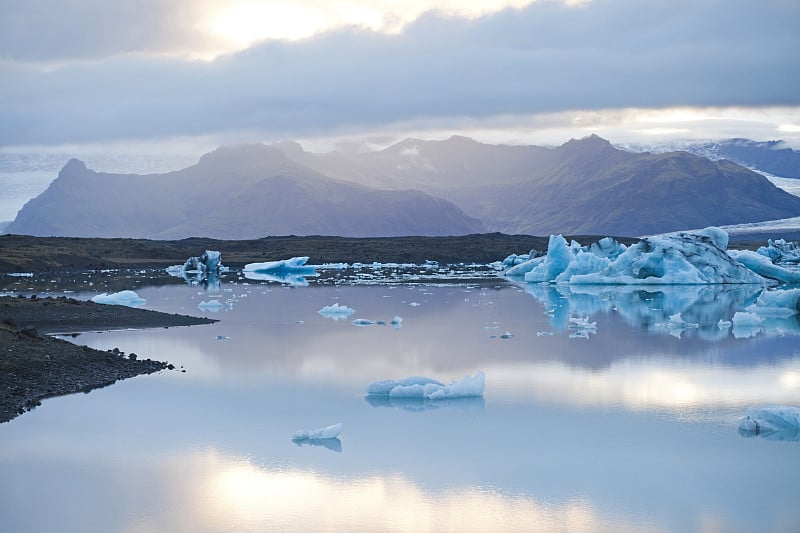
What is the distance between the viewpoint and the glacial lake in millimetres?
9688

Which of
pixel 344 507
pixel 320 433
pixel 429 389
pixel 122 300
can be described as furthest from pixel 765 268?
pixel 344 507

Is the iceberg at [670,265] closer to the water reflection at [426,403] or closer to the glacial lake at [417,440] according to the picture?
the glacial lake at [417,440]

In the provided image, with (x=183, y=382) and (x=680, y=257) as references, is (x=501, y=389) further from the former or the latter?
(x=680, y=257)

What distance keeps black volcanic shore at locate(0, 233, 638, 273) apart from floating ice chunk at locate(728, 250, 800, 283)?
33.3 metres

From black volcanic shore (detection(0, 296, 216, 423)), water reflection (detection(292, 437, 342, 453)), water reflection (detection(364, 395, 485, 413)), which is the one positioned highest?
black volcanic shore (detection(0, 296, 216, 423))

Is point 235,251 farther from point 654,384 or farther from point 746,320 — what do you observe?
point 654,384

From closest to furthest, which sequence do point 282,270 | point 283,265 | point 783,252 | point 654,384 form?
point 654,384 < point 283,265 < point 282,270 < point 783,252

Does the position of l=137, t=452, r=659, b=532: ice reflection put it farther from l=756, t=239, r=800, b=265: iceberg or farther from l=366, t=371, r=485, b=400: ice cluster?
l=756, t=239, r=800, b=265: iceberg

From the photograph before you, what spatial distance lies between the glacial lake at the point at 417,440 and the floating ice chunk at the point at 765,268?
1998cm

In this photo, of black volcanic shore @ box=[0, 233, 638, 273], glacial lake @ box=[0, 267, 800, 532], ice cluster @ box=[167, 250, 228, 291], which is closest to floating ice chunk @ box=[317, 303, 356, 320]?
glacial lake @ box=[0, 267, 800, 532]

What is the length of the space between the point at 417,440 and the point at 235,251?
70.2m

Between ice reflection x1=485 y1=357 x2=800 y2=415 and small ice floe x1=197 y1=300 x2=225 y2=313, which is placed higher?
small ice floe x1=197 y1=300 x2=225 y2=313

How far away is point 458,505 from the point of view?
32.3 ft

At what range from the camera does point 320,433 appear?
12523 millimetres
